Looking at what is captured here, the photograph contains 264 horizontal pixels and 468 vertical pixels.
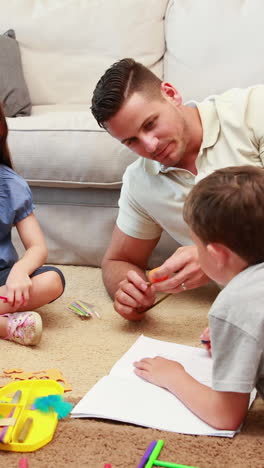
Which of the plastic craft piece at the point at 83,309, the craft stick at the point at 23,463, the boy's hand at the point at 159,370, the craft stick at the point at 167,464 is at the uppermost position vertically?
the craft stick at the point at 167,464

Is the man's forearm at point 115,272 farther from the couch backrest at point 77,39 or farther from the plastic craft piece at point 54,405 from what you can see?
the couch backrest at point 77,39

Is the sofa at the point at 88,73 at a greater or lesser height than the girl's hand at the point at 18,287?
greater

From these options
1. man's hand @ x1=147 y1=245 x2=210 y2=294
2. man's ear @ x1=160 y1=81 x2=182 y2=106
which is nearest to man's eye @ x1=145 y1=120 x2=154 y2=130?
man's ear @ x1=160 y1=81 x2=182 y2=106

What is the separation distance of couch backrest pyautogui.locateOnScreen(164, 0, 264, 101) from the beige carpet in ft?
2.46

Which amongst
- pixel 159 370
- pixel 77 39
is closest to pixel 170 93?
pixel 159 370

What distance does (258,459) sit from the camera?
3.15ft

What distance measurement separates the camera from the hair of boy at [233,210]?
0.95 metres

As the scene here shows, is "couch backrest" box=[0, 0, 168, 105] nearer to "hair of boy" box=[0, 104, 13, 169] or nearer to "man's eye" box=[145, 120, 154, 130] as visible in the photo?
"hair of boy" box=[0, 104, 13, 169]

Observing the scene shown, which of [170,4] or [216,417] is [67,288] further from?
[170,4]

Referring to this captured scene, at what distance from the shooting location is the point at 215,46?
216 centimetres

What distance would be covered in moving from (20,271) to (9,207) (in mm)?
185

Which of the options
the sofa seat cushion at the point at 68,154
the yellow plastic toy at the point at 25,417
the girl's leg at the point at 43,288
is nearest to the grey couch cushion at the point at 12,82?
the sofa seat cushion at the point at 68,154

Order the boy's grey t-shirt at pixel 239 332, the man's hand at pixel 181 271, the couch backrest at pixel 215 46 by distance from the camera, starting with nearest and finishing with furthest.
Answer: the boy's grey t-shirt at pixel 239 332 < the man's hand at pixel 181 271 < the couch backrest at pixel 215 46

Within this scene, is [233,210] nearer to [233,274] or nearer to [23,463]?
[233,274]
